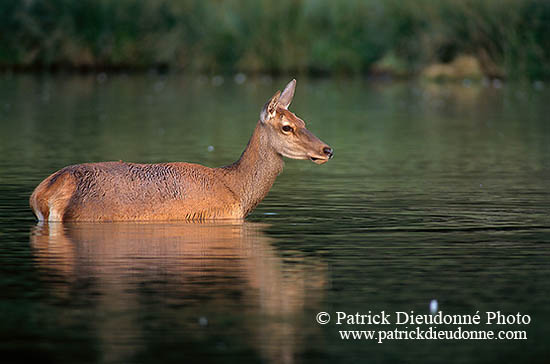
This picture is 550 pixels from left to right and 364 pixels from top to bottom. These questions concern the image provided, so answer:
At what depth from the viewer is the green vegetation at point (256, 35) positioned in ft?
145

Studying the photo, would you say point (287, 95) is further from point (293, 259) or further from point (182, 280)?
point (182, 280)

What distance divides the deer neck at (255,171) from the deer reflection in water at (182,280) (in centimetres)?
44

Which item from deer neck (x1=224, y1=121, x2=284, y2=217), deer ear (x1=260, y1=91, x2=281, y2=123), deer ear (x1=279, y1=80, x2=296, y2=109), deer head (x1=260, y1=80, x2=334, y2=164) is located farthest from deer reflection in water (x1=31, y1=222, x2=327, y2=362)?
deer ear (x1=279, y1=80, x2=296, y2=109)

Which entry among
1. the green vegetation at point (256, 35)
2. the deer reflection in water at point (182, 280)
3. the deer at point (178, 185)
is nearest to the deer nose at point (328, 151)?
the deer at point (178, 185)

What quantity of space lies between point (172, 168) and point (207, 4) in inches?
1333

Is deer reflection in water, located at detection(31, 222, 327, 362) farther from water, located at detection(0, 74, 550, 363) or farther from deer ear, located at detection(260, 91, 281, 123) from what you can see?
deer ear, located at detection(260, 91, 281, 123)

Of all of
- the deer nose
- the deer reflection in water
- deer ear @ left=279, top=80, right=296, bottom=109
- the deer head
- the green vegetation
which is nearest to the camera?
the deer reflection in water

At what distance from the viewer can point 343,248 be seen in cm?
1198

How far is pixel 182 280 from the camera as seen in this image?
10.3m

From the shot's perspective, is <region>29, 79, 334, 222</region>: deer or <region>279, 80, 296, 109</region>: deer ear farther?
<region>279, 80, 296, 109</region>: deer ear

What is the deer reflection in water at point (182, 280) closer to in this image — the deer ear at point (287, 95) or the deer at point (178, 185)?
the deer at point (178, 185)

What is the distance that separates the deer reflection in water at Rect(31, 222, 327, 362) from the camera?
8578 millimetres

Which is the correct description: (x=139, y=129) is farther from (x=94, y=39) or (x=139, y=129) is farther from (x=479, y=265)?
(x=94, y=39)

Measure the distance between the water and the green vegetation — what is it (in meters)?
19.9
